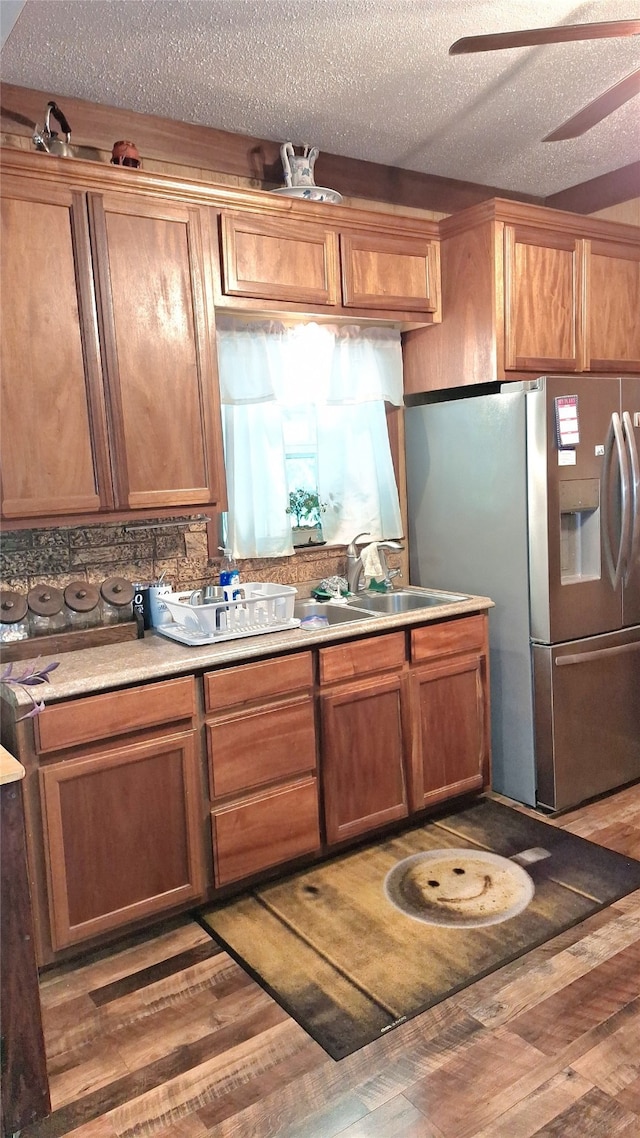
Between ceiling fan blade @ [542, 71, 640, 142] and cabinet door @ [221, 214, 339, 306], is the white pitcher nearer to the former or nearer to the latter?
cabinet door @ [221, 214, 339, 306]

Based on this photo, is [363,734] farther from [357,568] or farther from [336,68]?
[336,68]

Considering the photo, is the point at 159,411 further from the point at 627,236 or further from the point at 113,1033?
A: the point at 627,236

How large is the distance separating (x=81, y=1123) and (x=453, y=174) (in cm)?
378

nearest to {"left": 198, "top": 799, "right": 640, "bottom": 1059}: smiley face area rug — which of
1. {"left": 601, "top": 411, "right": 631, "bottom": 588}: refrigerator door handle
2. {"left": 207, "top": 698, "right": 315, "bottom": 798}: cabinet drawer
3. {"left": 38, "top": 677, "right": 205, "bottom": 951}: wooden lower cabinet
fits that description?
{"left": 38, "top": 677, "right": 205, "bottom": 951}: wooden lower cabinet

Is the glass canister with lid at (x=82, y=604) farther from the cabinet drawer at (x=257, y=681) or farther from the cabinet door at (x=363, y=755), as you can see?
the cabinet door at (x=363, y=755)

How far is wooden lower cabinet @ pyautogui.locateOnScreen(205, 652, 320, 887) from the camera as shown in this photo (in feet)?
8.22

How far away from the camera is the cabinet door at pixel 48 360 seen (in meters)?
2.30

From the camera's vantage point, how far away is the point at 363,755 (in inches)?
112

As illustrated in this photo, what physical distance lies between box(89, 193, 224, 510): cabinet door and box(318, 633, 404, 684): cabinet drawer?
2.22ft

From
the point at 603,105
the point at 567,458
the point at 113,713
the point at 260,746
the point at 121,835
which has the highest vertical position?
the point at 603,105

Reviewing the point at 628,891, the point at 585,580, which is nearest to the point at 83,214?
the point at 585,580

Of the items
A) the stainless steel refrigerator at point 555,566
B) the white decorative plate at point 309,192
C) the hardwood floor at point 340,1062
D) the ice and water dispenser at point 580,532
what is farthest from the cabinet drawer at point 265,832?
the white decorative plate at point 309,192

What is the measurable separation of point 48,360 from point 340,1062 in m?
2.09

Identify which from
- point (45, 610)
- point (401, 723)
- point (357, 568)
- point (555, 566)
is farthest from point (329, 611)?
point (45, 610)
